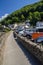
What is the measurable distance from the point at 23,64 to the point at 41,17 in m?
126

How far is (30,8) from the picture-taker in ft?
651

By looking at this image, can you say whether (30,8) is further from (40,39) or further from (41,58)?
(41,58)

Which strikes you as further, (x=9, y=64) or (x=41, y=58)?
(x=9, y=64)

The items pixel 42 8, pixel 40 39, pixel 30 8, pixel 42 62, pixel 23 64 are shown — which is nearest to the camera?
pixel 42 62

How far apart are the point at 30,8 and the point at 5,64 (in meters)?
186

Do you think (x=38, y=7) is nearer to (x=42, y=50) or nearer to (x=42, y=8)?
(x=42, y=8)

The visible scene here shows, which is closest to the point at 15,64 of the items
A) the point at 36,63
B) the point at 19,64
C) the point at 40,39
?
the point at 19,64

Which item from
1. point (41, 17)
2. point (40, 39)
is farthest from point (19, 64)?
point (41, 17)

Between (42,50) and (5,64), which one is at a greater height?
(42,50)

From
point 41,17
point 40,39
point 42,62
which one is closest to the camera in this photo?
point 42,62

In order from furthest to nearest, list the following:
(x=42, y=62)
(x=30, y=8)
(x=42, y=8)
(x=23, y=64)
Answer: (x=30, y=8) < (x=42, y=8) < (x=23, y=64) < (x=42, y=62)

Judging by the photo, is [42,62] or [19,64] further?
[19,64]

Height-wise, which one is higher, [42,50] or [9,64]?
[42,50]

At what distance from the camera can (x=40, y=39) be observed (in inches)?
981
